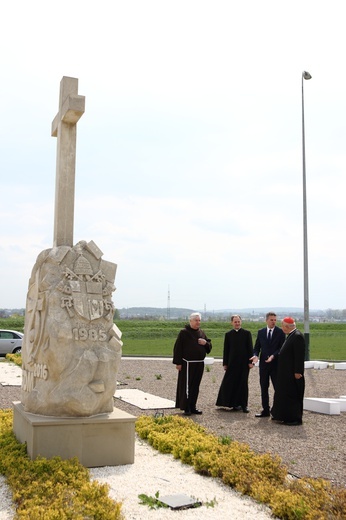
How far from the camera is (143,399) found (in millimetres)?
10883

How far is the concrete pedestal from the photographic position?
595 centimetres

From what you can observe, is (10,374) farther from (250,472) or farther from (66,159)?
(250,472)

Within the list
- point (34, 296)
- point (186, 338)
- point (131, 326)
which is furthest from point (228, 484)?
point (131, 326)

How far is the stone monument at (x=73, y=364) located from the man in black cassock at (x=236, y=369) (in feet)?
13.3

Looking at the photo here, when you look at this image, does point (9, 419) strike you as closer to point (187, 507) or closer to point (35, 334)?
point (35, 334)

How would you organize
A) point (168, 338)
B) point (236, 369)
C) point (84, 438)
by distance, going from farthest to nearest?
point (168, 338)
point (236, 369)
point (84, 438)

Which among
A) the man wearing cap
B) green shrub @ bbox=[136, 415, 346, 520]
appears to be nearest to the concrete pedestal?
green shrub @ bbox=[136, 415, 346, 520]

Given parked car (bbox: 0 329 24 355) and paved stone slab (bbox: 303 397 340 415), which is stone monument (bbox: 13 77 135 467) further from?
parked car (bbox: 0 329 24 355)

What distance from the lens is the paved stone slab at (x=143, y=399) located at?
33.4 feet

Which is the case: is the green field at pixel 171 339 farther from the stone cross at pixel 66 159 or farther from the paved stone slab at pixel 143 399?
the stone cross at pixel 66 159

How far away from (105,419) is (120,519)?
180 centimetres

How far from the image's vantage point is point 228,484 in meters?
5.51

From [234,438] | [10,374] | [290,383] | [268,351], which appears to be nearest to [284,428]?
[290,383]

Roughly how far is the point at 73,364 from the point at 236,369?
4.80 meters
